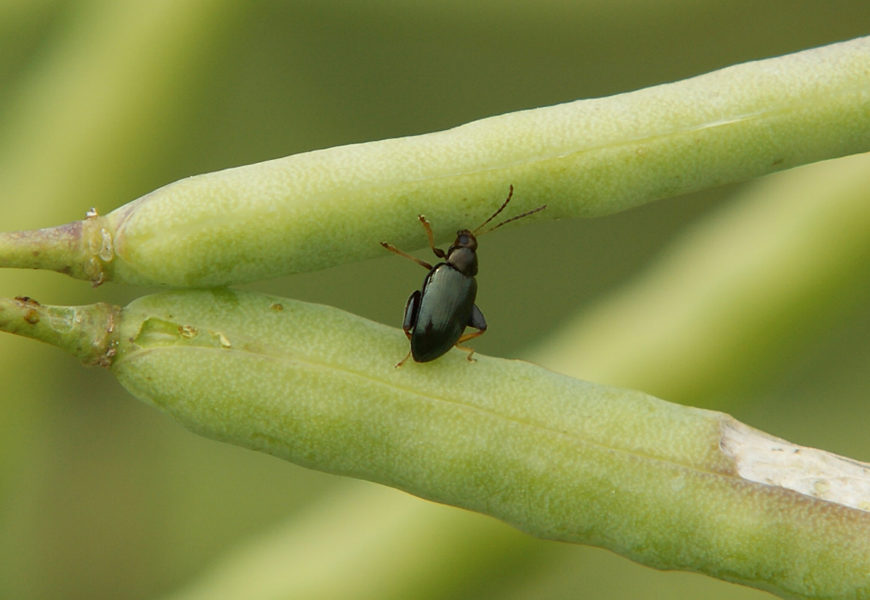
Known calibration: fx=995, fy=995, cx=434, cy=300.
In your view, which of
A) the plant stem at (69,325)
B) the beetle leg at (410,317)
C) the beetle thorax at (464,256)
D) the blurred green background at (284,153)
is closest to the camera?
the plant stem at (69,325)

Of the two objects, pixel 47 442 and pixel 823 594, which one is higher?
pixel 47 442

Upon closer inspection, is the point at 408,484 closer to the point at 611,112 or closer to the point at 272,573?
the point at 611,112

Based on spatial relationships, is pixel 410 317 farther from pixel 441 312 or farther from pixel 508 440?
pixel 508 440

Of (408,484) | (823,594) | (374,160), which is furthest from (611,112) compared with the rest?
(823,594)

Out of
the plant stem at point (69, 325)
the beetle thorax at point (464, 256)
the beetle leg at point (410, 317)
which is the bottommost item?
the plant stem at point (69, 325)

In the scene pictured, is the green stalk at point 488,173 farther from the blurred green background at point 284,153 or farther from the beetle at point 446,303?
the blurred green background at point 284,153

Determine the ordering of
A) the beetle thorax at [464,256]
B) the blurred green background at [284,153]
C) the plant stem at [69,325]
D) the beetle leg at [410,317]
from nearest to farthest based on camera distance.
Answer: the plant stem at [69,325] < the beetle leg at [410,317] < the beetle thorax at [464,256] < the blurred green background at [284,153]

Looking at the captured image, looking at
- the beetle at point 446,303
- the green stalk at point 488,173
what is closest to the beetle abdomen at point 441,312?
the beetle at point 446,303

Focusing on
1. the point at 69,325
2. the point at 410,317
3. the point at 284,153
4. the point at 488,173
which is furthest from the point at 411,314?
the point at 284,153
